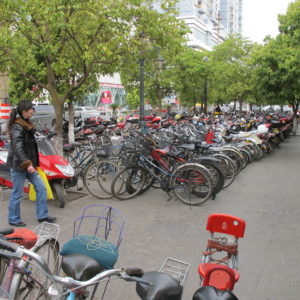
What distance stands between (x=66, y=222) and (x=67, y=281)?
3577 mm

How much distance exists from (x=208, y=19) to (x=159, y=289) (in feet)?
330

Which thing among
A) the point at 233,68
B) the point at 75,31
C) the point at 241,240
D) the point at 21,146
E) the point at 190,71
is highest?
the point at 233,68

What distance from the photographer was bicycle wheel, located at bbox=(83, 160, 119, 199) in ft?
21.5

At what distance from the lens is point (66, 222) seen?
17.0 ft

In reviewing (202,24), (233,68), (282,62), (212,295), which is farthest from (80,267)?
(202,24)

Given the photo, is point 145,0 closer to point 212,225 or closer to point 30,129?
point 30,129

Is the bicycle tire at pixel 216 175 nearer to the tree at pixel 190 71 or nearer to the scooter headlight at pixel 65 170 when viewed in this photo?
the scooter headlight at pixel 65 170

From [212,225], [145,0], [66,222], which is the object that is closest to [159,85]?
[145,0]

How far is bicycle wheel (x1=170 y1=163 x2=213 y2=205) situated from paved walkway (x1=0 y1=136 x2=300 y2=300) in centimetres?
17

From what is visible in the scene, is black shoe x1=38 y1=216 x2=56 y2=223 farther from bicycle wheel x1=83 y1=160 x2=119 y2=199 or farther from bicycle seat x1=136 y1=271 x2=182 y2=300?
bicycle seat x1=136 y1=271 x2=182 y2=300

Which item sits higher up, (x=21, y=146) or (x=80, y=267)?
(x=21, y=146)

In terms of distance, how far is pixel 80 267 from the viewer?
6.57ft

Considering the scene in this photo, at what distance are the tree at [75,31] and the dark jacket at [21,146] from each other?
2269 millimetres

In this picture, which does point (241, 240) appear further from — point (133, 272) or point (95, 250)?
point (133, 272)
